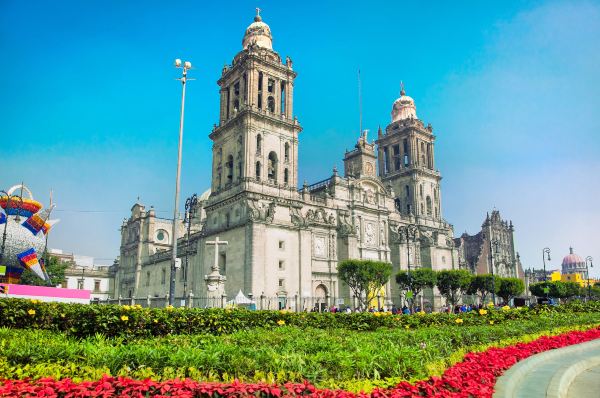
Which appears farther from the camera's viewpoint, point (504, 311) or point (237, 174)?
point (237, 174)

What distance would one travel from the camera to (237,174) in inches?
1876

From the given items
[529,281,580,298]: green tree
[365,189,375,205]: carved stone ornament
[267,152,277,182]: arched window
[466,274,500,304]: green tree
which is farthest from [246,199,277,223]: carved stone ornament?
[529,281,580,298]: green tree

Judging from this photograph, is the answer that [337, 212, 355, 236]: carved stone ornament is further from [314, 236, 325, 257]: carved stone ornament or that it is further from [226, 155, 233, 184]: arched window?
[226, 155, 233, 184]: arched window

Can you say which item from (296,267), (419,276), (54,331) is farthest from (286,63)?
(54,331)

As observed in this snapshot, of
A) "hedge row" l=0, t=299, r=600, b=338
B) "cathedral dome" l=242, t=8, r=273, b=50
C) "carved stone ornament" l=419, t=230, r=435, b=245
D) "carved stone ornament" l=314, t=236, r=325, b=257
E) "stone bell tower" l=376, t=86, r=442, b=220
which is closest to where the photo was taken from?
"hedge row" l=0, t=299, r=600, b=338

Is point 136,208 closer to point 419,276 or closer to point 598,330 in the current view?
point 419,276

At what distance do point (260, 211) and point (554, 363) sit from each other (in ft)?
116

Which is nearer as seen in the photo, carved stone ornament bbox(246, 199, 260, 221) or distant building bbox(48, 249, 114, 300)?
carved stone ornament bbox(246, 199, 260, 221)

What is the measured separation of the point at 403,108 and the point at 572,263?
123 metres

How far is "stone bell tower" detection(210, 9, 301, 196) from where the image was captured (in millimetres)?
47094

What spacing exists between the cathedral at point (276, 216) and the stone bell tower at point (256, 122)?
12 cm

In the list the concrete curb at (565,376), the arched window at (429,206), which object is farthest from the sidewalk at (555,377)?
the arched window at (429,206)

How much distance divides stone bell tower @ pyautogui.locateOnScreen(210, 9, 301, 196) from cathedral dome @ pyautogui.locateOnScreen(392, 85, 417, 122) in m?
27.8

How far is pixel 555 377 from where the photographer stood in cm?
911
